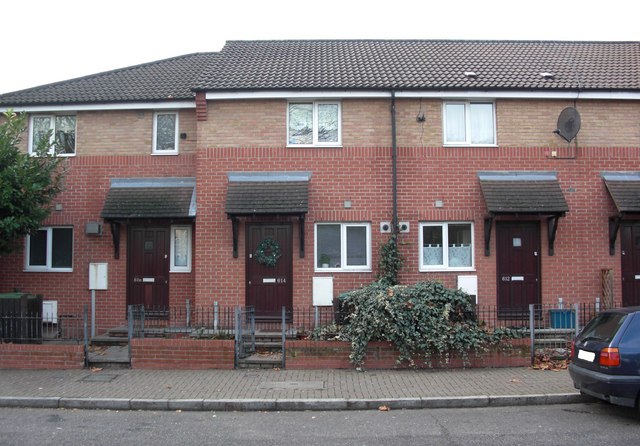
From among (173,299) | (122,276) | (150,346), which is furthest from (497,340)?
(122,276)

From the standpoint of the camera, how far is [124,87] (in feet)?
47.5

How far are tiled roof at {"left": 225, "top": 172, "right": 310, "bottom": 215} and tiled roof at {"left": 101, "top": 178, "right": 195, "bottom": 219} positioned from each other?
1.20m

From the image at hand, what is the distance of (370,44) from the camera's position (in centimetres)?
1694

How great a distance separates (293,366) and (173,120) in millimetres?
7095

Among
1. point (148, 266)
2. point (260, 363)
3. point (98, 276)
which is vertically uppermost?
point (148, 266)

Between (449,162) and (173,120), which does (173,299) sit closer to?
(173,120)

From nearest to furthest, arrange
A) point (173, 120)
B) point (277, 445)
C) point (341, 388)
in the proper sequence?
point (277, 445), point (341, 388), point (173, 120)

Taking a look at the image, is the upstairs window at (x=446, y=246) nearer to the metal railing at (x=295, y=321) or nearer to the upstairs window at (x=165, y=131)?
the metal railing at (x=295, y=321)

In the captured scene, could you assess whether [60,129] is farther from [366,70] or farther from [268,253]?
[366,70]

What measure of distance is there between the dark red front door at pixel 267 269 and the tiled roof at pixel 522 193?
4.47 m

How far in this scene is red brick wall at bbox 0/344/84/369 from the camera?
9.92 metres

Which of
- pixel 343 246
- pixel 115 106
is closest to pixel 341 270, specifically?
pixel 343 246

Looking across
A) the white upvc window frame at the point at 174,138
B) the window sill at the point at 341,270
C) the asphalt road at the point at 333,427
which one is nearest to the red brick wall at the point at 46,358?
the asphalt road at the point at 333,427

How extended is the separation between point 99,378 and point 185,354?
1396 mm
